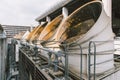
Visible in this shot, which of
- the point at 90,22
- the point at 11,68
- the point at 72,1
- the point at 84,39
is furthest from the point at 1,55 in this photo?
the point at 84,39

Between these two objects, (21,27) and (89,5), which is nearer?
(89,5)

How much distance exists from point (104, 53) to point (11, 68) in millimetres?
9014

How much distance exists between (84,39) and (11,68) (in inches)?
353

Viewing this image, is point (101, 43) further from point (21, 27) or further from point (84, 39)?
point (21, 27)

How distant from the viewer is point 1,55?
10.2 metres

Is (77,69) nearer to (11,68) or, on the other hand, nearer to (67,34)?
(67,34)

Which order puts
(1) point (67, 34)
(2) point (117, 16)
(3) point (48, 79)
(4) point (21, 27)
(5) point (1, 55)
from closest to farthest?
(3) point (48, 79) < (1) point (67, 34) < (2) point (117, 16) < (5) point (1, 55) < (4) point (21, 27)

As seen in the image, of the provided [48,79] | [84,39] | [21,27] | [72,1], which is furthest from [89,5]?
[21,27]

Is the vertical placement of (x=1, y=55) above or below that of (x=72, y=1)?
below

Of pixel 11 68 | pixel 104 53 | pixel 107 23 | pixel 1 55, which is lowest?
pixel 11 68

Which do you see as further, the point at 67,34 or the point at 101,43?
the point at 67,34

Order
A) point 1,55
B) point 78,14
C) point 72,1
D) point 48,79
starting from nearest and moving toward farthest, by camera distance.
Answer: point 48,79 < point 78,14 < point 72,1 < point 1,55

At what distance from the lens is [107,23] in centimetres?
316

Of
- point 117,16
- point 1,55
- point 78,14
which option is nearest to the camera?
point 78,14
